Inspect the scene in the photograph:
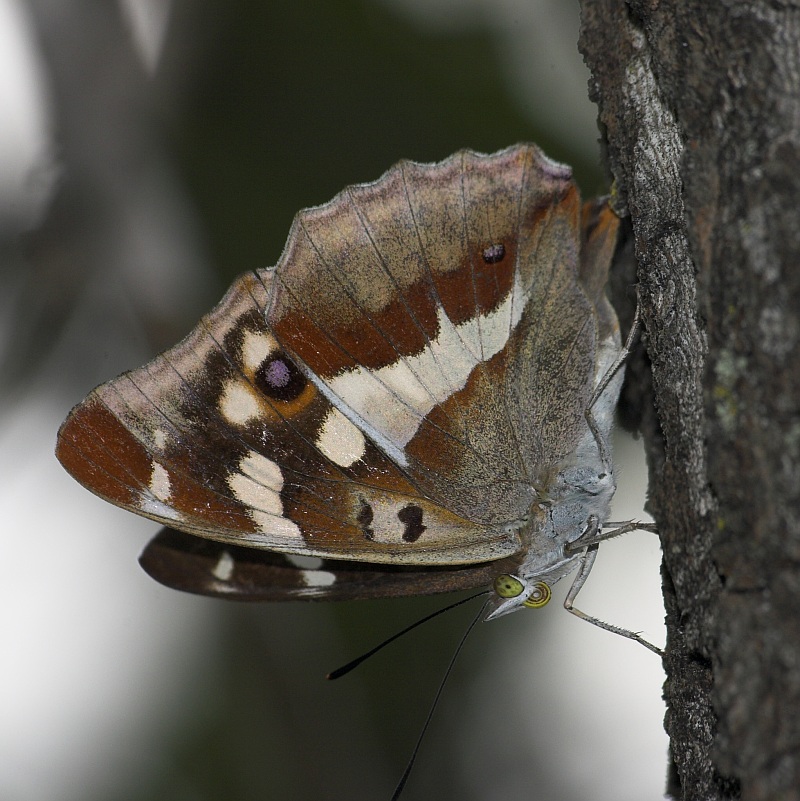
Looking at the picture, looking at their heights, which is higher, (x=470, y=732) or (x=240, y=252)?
(x=240, y=252)

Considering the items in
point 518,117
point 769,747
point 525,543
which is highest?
point 518,117

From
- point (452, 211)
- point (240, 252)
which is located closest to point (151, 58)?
point (240, 252)

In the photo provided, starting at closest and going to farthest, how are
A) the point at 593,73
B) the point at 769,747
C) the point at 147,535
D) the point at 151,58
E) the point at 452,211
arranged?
1. the point at 769,747
2. the point at 593,73
3. the point at 452,211
4. the point at 151,58
5. the point at 147,535

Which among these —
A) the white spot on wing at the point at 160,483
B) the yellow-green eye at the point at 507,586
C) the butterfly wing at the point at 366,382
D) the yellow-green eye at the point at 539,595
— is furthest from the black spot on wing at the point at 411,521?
the white spot on wing at the point at 160,483

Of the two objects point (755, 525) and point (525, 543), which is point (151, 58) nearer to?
point (525, 543)

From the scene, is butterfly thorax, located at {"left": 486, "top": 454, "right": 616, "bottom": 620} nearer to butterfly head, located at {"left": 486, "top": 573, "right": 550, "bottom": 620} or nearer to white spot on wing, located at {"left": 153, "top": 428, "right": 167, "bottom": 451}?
butterfly head, located at {"left": 486, "top": 573, "right": 550, "bottom": 620}

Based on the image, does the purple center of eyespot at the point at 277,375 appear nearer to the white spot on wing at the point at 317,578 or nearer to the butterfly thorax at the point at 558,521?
the white spot on wing at the point at 317,578

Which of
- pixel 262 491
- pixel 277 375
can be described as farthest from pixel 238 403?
pixel 262 491

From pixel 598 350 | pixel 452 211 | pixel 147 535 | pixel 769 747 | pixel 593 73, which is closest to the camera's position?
pixel 769 747

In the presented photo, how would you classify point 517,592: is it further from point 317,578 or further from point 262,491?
point 262,491
